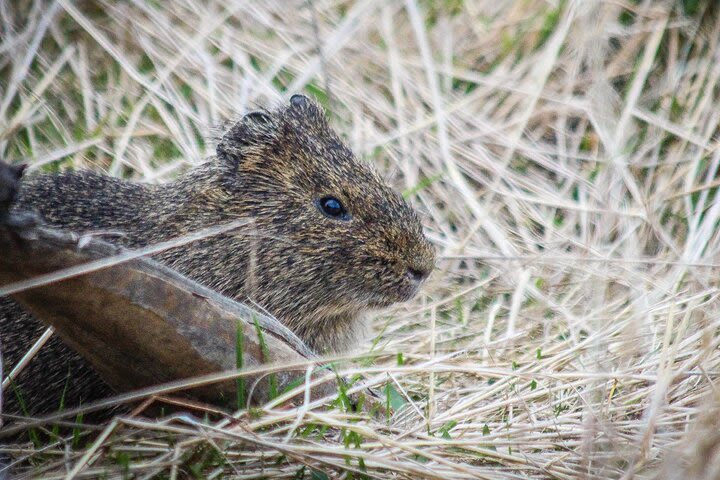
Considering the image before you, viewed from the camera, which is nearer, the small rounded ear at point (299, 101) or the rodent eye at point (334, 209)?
the rodent eye at point (334, 209)

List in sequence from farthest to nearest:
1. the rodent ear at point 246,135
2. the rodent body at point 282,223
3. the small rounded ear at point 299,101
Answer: the small rounded ear at point 299,101, the rodent ear at point 246,135, the rodent body at point 282,223

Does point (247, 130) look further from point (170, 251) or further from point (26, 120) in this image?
point (26, 120)

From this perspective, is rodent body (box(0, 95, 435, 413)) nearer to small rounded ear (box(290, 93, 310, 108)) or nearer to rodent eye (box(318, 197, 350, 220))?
rodent eye (box(318, 197, 350, 220))

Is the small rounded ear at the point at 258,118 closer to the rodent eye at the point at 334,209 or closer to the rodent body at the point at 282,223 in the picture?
the rodent body at the point at 282,223

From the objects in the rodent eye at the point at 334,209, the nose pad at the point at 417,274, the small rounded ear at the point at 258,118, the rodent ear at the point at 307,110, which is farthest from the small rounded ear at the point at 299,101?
the nose pad at the point at 417,274

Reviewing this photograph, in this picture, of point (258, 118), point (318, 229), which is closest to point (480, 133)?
point (258, 118)

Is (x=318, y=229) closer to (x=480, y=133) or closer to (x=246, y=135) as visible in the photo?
(x=246, y=135)

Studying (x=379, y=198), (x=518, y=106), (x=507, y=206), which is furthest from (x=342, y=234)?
(x=518, y=106)
